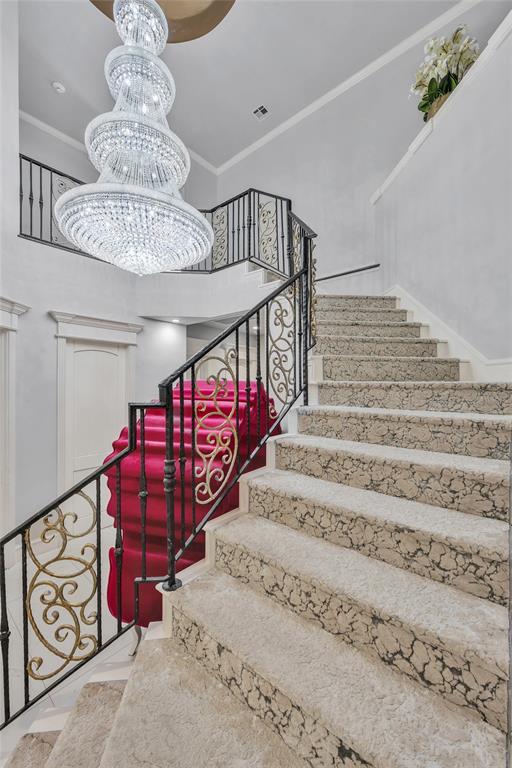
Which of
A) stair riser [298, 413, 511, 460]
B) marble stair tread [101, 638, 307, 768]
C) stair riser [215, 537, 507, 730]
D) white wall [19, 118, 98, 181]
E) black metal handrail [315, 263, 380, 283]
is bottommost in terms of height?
marble stair tread [101, 638, 307, 768]

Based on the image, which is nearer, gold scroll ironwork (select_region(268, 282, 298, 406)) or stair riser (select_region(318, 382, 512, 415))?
stair riser (select_region(318, 382, 512, 415))

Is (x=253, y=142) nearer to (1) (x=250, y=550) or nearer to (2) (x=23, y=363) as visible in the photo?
(2) (x=23, y=363)

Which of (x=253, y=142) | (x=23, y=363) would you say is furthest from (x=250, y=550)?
(x=253, y=142)

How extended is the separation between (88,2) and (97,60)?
2.26 ft

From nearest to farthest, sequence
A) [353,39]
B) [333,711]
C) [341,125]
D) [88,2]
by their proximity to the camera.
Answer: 1. [333,711]
2. [88,2]
3. [353,39]
4. [341,125]

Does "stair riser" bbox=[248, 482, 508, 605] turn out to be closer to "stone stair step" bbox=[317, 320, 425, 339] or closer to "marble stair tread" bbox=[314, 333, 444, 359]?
"marble stair tread" bbox=[314, 333, 444, 359]

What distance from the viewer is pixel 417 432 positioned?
4.84ft

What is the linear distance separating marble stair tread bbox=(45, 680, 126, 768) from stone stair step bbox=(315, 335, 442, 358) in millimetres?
2070

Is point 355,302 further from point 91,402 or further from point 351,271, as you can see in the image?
point 91,402

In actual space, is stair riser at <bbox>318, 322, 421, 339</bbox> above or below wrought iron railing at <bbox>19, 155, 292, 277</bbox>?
below

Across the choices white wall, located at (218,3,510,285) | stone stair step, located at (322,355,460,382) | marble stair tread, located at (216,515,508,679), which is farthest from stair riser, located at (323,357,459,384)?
white wall, located at (218,3,510,285)

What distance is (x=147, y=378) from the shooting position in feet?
15.5

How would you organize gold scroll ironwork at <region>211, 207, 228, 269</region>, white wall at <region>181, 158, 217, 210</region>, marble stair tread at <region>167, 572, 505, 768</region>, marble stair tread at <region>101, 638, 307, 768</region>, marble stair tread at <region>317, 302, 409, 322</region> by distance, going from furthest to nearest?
white wall at <region>181, 158, 217, 210</region>, gold scroll ironwork at <region>211, 207, 228, 269</region>, marble stair tread at <region>317, 302, 409, 322</region>, marble stair tread at <region>101, 638, 307, 768</region>, marble stair tread at <region>167, 572, 505, 768</region>

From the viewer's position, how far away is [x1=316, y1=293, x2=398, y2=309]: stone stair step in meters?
3.13
